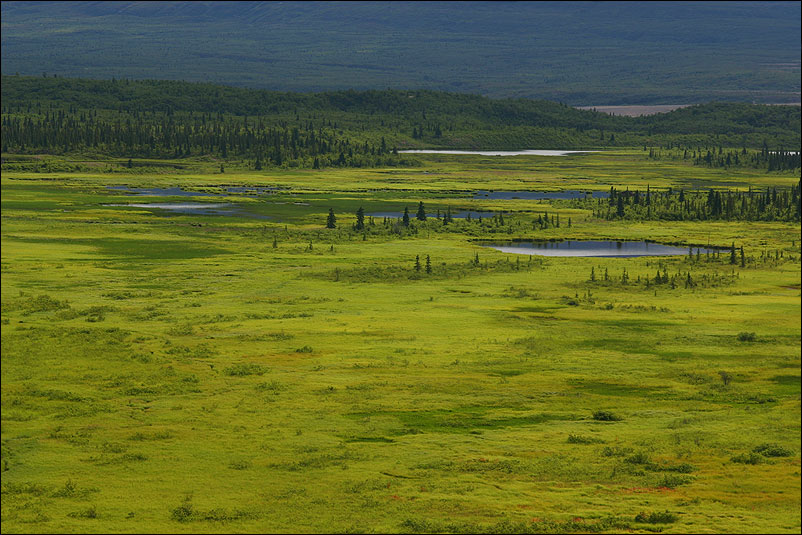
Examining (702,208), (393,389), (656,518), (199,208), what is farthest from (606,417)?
(199,208)

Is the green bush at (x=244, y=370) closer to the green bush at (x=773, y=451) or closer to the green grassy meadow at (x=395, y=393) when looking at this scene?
the green grassy meadow at (x=395, y=393)

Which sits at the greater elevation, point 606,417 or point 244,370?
point 244,370

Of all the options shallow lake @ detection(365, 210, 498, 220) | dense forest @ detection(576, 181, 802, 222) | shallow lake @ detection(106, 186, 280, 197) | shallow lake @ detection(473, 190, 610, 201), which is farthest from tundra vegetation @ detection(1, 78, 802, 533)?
shallow lake @ detection(473, 190, 610, 201)

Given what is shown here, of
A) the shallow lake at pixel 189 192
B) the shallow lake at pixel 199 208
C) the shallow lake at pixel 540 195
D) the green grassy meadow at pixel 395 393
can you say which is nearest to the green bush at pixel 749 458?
the green grassy meadow at pixel 395 393

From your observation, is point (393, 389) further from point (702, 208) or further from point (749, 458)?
point (702, 208)

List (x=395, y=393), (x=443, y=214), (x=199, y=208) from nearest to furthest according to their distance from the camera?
(x=395, y=393), (x=443, y=214), (x=199, y=208)

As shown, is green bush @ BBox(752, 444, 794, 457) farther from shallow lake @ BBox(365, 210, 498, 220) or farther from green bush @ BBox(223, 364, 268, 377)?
shallow lake @ BBox(365, 210, 498, 220)

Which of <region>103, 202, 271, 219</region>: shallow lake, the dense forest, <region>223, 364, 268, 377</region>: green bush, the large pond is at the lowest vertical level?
<region>223, 364, 268, 377</region>: green bush
